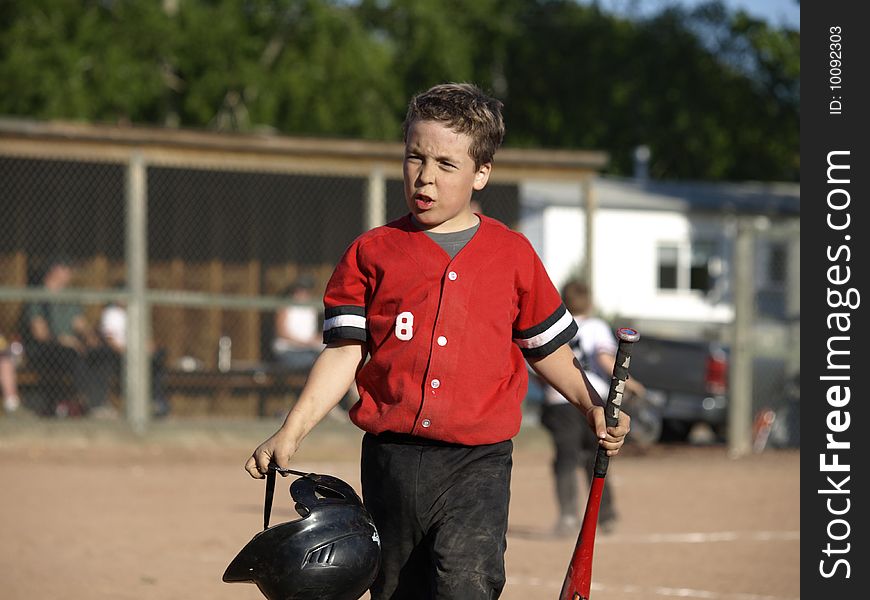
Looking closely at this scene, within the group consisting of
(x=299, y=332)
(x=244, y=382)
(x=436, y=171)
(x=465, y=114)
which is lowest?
(x=244, y=382)

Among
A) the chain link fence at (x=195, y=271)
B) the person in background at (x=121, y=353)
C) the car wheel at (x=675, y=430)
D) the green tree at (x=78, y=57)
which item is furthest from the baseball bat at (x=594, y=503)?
the green tree at (x=78, y=57)

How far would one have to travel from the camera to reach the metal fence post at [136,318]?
13.9m

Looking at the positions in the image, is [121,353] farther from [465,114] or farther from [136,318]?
[465,114]

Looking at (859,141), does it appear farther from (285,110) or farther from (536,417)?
(285,110)

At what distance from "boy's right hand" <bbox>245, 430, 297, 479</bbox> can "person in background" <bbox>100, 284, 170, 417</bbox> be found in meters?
10.5

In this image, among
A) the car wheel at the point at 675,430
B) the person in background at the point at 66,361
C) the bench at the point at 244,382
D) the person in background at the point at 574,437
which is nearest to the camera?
the person in background at the point at 574,437

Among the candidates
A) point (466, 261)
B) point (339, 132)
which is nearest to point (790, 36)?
point (339, 132)

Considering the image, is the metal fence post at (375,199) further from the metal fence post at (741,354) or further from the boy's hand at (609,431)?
the boy's hand at (609,431)

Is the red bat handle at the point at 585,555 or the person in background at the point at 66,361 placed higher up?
the red bat handle at the point at 585,555

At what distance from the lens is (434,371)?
4.30 meters

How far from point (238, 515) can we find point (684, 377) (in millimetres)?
7544

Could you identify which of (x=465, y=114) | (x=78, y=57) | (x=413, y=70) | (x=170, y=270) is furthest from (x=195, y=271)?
(x=413, y=70)

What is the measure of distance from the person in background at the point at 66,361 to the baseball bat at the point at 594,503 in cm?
1068

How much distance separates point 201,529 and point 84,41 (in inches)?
886
